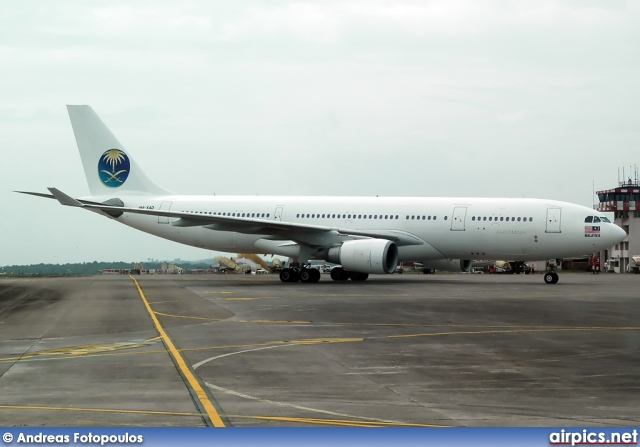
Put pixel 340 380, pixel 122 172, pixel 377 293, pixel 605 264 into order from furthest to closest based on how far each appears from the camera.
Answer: pixel 605 264 → pixel 122 172 → pixel 377 293 → pixel 340 380

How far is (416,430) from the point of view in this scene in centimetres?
786

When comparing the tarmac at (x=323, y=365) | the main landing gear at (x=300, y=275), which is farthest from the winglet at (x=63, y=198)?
the tarmac at (x=323, y=365)

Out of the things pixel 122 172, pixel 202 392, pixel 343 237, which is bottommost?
pixel 202 392

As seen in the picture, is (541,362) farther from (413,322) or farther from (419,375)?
(413,322)

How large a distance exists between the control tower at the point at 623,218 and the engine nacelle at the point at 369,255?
55346mm

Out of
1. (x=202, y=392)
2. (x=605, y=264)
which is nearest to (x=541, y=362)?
(x=202, y=392)

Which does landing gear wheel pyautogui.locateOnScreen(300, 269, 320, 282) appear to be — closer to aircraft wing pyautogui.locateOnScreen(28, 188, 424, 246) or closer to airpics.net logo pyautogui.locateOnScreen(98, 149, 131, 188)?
aircraft wing pyautogui.locateOnScreen(28, 188, 424, 246)

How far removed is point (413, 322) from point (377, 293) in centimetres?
1116

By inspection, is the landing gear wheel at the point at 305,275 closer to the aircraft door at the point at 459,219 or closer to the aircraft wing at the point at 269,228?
the aircraft wing at the point at 269,228

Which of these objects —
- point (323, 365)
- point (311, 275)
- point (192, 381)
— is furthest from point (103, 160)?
point (192, 381)

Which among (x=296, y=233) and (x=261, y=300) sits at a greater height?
(x=296, y=233)

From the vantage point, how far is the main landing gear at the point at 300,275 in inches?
1576

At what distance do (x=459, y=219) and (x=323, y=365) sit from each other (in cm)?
2634

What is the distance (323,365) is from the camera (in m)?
12.5
